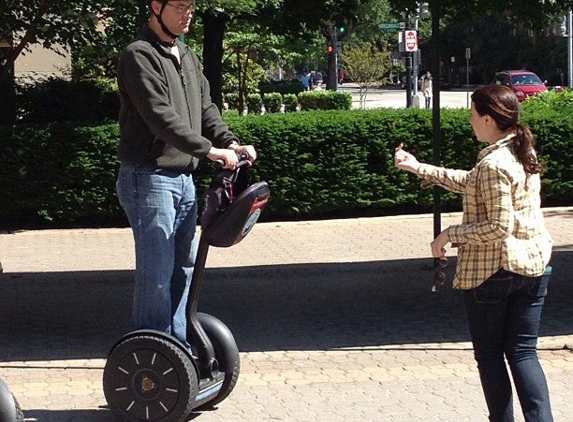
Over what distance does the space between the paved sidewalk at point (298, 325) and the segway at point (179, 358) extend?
0.41 meters

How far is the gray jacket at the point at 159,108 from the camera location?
4.79 meters

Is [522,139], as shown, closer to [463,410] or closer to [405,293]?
[463,410]

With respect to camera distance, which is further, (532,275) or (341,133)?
(341,133)

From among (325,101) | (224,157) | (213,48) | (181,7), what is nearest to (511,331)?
(224,157)

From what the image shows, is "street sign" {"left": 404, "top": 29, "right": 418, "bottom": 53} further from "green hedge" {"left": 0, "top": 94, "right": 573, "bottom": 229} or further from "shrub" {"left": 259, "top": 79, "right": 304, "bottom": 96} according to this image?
"green hedge" {"left": 0, "top": 94, "right": 573, "bottom": 229}

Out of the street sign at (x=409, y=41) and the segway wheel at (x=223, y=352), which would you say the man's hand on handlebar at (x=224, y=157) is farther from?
the street sign at (x=409, y=41)

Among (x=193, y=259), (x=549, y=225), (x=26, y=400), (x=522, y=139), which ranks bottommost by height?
(x=549, y=225)

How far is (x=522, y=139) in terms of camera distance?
4.33m

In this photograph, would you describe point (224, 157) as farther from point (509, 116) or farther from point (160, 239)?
point (509, 116)

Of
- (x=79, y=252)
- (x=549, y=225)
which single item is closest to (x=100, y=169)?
(x=79, y=252)

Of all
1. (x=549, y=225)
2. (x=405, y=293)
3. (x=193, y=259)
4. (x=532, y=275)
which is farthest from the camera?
(x=549, y=225)

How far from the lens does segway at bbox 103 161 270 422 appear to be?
4.89 m

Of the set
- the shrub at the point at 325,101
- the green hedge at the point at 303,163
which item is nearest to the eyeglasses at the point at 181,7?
the green hedge at the point at 303,163

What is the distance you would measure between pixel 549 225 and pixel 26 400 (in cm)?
856
